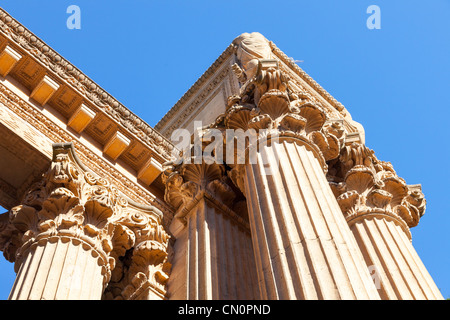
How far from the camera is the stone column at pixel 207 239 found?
26.6 feet

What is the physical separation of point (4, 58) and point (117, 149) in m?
2.71

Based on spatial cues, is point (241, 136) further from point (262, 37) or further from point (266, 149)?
point (262, 37)

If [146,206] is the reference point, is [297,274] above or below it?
below

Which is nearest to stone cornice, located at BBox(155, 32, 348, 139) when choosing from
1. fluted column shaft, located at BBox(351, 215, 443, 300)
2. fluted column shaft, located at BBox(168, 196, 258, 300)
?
fluted column shaft, located at BBox(351, 215, 443, 300)

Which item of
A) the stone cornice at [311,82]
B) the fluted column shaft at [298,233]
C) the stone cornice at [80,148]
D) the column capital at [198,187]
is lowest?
the fluted column shaft at [298,233]

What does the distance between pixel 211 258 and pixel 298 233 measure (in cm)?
211

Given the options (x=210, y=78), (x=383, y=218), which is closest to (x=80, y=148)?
(x=383, y=218)

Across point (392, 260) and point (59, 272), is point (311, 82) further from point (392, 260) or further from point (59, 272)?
point (59, 272)

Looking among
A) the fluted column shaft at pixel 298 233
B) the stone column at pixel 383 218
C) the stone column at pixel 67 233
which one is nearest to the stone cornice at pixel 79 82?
the stone column at pixel 67 233

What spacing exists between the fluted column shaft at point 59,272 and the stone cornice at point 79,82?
147 inches

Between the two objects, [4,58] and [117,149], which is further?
[117,149]

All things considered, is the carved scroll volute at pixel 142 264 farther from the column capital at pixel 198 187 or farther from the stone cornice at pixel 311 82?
the stone cornice at pixel 311 82

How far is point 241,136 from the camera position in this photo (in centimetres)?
951
